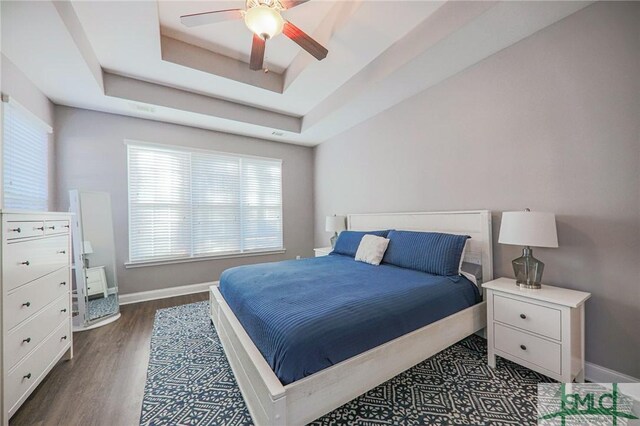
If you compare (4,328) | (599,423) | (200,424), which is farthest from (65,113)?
(599,423)

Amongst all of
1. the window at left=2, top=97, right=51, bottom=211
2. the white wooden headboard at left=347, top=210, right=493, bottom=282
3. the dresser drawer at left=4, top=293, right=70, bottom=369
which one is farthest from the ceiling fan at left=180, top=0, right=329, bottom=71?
the dresser drawer at left=4, top=293, right=70, bottom=369

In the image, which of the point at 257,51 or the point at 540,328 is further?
the point at 257,51

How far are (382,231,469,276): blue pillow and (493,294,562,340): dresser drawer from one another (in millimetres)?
406

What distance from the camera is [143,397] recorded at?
1662 millimetres

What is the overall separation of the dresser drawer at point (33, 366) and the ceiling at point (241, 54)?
231 cm

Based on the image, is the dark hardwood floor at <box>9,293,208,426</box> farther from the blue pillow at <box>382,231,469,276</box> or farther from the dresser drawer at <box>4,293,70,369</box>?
the blue pillow at <box>382,231,469,276</box>

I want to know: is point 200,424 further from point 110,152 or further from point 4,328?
point 110,152

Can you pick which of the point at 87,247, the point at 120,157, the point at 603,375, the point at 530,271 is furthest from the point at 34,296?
the point at 603,375

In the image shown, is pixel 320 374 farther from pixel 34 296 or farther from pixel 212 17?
pixel 212 17

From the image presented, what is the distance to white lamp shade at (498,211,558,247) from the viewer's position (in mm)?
1726

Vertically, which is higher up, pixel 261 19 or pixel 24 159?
pixel 261 19

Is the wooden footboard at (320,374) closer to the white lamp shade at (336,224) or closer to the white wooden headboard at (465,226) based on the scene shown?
the white wooden headboard at (465,226)

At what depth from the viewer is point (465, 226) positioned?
2.46m

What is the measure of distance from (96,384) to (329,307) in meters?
1.84
